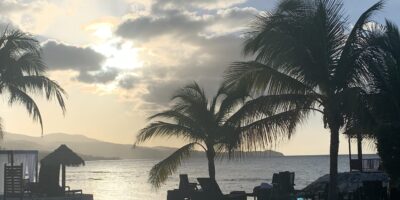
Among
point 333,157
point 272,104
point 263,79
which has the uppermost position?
point 263,79

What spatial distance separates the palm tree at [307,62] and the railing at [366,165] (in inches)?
440

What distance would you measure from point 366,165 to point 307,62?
48.9ft

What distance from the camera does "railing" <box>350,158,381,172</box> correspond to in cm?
2406

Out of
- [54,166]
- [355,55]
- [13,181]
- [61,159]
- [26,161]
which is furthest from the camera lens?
[26,161]

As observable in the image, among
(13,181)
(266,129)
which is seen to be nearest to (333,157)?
(266,129)

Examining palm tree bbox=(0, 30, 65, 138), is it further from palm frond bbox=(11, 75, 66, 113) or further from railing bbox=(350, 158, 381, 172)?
railing bbox=(350, 158, 381, 172)

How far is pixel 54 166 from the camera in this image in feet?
74.3

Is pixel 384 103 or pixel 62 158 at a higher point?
pixel 384 103

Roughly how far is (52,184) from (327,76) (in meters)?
13.2

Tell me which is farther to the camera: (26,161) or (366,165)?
(366,165)

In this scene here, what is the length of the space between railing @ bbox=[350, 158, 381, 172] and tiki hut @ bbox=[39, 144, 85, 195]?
38.5 ft

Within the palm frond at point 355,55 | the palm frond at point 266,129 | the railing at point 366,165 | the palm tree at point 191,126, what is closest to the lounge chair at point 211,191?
the palm tree at point 191,126

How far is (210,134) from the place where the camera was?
20.9m

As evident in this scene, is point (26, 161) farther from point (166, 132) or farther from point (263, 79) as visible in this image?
point (263, 79)
